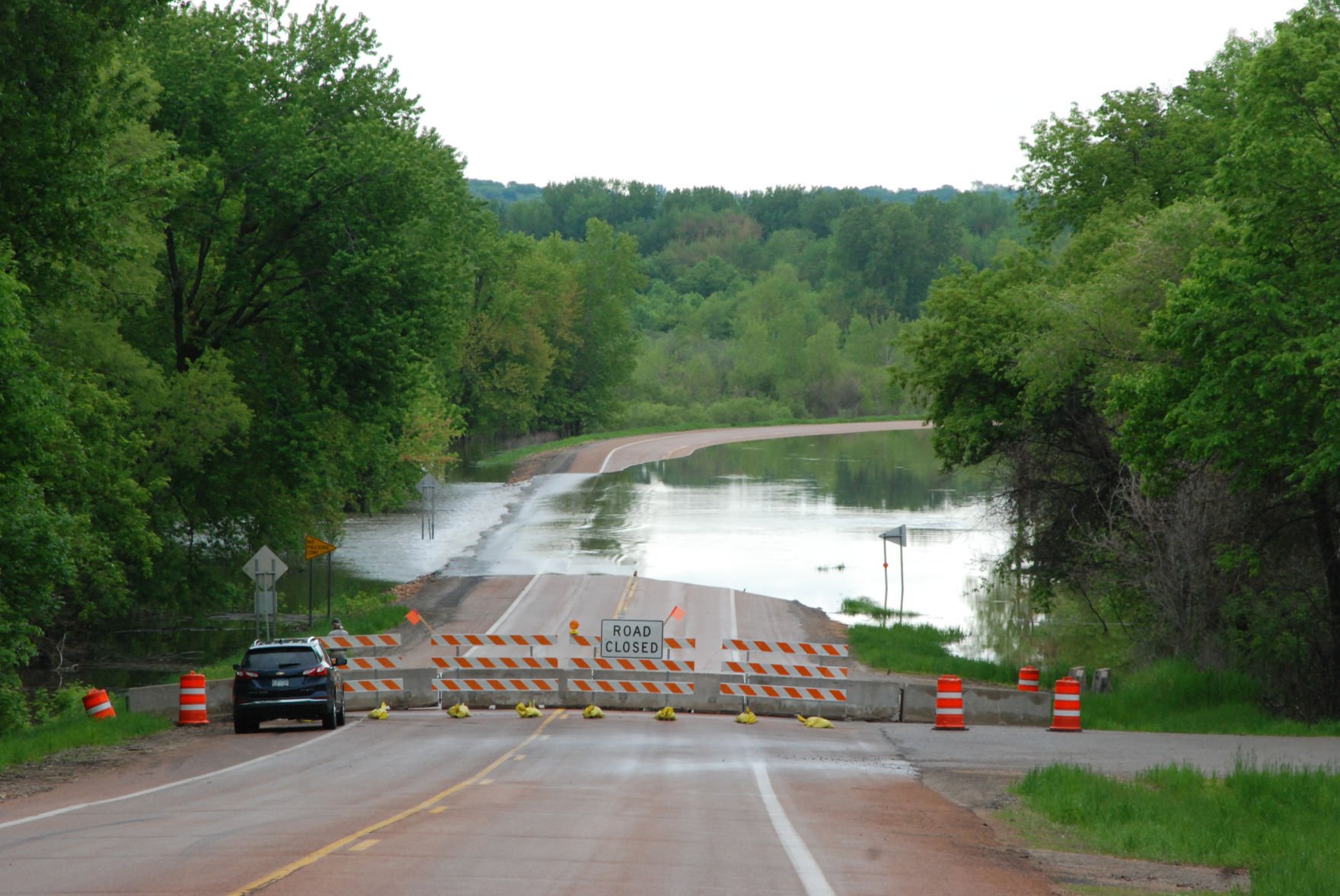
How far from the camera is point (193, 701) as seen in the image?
22562mm

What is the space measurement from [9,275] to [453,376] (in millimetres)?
76219

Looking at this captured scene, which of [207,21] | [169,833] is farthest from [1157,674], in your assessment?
[207,21]

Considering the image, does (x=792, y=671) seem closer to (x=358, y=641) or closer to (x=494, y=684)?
(x=494, y=684)

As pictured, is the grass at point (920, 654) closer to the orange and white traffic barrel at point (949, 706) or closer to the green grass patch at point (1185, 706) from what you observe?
the green grass patch at point (1185, 706)

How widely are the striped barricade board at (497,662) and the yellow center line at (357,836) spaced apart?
9.47 m

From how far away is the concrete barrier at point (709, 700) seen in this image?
23141 millimetres

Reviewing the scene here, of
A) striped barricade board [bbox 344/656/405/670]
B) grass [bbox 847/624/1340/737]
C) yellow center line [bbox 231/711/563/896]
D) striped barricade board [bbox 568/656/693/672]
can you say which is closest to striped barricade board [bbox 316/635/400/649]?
striped barricade board [bbox 344/656/405/670]

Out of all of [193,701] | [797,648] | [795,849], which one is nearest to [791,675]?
[797,648]

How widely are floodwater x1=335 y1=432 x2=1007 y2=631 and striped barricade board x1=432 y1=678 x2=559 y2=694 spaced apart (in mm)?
14510

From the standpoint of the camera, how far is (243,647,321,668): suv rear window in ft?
71.5

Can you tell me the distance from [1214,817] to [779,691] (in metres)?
12.7

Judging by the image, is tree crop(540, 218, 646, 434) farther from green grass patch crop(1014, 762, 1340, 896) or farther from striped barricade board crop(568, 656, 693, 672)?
green grass patch crop(1014, 762, 1340, 896)

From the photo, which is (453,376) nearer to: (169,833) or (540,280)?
(540,280)

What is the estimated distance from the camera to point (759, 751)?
19.1 metres
